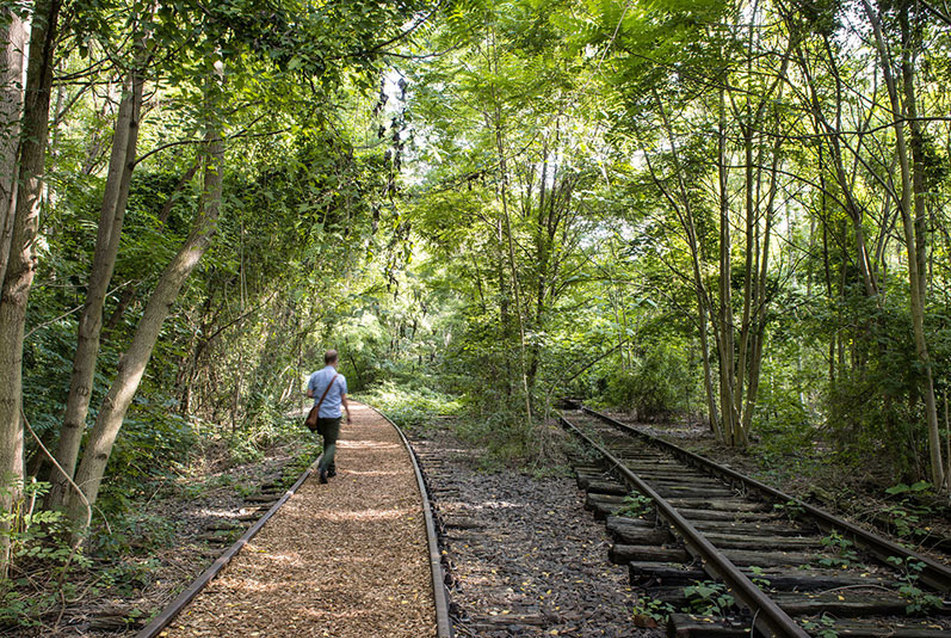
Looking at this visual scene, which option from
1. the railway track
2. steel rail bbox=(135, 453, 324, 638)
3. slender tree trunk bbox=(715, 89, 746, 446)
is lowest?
steel rail bbox=(135, 453, 324, 638)

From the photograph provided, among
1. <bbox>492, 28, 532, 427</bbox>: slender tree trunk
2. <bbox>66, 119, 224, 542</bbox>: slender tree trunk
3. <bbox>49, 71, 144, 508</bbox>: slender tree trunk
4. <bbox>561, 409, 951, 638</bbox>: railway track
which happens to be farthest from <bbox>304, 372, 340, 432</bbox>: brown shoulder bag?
<bbox>561, 409, 951, 638</bbox>: railway track

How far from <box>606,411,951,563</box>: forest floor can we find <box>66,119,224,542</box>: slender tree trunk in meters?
7.32

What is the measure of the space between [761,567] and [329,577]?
361cm

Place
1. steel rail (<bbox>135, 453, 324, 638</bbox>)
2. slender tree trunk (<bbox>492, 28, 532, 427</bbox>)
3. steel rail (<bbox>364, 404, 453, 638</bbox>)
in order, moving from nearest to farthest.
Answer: steel rail (<bbox>135, 453, 324, 638</bbox>) < steel rail (<bbox>364, 404, 453, 638</bbox>) < slender tree trunk (<bbox>492, 28, 532, 427</bbox>)

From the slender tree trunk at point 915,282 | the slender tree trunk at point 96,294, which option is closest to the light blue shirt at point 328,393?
the slender tree trunk at point 96,294

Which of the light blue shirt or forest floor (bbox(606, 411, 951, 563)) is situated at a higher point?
the light blue shirt

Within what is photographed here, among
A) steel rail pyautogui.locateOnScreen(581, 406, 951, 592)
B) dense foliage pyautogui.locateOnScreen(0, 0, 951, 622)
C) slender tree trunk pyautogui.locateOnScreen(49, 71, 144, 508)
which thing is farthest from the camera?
slender tree trunk pyautogui.locateOnScreen(49, 71, 144, 508)

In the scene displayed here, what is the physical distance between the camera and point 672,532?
557 cm

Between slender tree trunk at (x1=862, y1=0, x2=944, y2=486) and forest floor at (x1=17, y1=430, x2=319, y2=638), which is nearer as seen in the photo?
forest floor at (x1=17, y1=430, x2=319, y2=638)

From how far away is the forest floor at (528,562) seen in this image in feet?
12.7

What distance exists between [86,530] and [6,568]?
0.52 m

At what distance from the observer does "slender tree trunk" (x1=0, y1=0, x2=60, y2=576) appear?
3.93 metres

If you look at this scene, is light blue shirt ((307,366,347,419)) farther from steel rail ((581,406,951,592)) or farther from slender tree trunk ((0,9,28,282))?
steel rail ((581,406,951,592))

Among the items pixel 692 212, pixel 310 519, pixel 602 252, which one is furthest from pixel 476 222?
pixel 310 519
